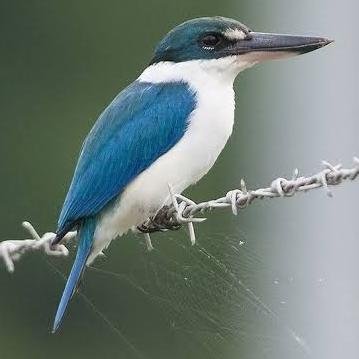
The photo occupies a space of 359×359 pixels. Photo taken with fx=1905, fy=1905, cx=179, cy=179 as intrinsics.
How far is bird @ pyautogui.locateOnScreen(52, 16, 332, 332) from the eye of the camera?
318 centimetres

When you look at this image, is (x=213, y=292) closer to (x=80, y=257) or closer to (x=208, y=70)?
(x=80, y=257)

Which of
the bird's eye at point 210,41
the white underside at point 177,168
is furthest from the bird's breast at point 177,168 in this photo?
the bird's eye at point 210,41

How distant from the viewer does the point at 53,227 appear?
5777 millimetres

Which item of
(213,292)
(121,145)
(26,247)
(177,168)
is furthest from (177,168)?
(26,247)

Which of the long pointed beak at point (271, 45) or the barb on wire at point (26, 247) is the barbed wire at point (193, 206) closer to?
the barb on wire at point (26, 247)

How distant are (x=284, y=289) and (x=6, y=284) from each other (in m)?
2.78

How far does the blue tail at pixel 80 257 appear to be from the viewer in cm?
305

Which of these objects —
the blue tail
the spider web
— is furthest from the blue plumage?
the spider web

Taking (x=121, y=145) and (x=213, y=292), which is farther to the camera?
(x=121, y=145)

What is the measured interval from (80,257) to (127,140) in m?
0.25

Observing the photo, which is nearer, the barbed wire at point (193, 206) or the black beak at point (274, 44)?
the barbed wire at point (193, 206)

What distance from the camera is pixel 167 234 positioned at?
11.3 ft

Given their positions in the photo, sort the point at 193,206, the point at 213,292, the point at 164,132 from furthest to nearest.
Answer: the point at 164,132 → the point at 213,292 → the point at 193,206

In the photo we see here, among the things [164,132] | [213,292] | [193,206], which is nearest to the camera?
[193,206]
